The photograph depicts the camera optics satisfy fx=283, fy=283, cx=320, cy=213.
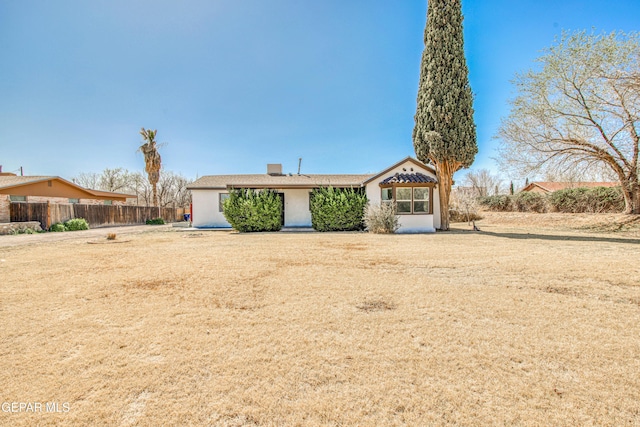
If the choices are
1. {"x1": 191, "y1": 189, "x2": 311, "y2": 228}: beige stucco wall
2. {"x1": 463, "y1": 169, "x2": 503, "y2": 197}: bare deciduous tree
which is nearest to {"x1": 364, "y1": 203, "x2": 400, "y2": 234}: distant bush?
{"x1": 191, "y1": 189, "x2": 311, "y2": 228}: beige stucco wall

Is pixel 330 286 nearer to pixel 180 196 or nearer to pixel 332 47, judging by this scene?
pixel 332 47

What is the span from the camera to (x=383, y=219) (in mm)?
13617

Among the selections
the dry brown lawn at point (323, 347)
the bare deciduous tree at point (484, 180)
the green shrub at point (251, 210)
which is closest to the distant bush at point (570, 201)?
the dry brown lawn at point (323, 347)

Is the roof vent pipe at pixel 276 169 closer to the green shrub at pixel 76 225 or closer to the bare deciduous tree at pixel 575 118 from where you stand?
the green shrub at pixel 76 225

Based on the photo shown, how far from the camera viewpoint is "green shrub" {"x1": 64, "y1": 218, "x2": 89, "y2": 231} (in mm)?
17156

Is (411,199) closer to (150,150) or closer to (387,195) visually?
(387,195)

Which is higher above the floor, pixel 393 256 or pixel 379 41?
pixel 379 41

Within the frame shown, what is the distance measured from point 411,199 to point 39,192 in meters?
23.3

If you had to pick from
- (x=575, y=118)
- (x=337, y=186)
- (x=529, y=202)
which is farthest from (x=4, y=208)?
(x=529, y=202)

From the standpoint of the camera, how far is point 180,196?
38281 mm

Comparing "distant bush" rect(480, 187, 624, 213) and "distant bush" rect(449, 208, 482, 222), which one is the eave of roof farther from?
"distant bush" rect(480, 187, 624, 213)

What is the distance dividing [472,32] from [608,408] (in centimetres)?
1812

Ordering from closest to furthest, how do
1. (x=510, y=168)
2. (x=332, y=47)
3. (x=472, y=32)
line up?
(x=332, y=47) → (x=472, y=32) → (x=510, y=168)

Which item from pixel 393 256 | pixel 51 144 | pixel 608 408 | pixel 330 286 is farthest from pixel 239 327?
pixel 51 144
